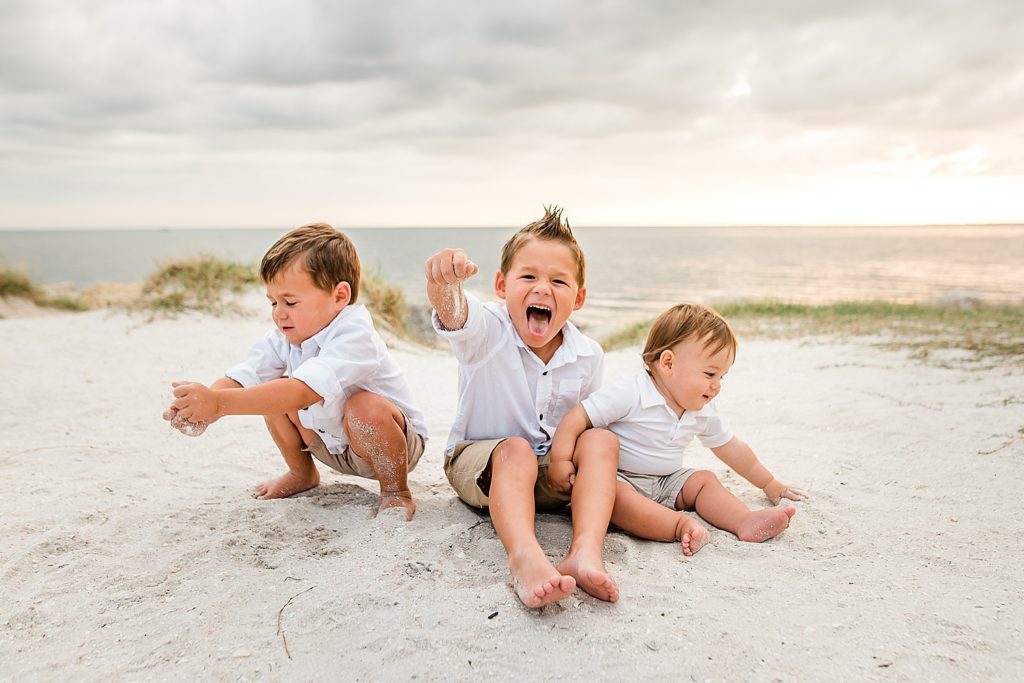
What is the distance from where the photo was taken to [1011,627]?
2.15 metres

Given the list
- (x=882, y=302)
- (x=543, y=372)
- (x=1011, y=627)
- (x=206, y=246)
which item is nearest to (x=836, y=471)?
(x=1011, y=627)

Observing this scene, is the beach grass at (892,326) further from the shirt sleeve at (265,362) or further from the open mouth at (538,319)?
the shirt sleeve at (265,362)

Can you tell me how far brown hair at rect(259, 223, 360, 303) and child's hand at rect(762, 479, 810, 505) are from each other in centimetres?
205

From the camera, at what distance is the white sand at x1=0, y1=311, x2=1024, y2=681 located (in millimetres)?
1942

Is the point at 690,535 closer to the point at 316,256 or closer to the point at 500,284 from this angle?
the point at 500,284

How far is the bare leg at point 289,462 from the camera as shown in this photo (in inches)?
122

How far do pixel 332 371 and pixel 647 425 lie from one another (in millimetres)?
1298

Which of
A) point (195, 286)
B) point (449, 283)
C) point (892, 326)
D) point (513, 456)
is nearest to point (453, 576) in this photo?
point (513, 456)

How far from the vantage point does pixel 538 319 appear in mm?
2842

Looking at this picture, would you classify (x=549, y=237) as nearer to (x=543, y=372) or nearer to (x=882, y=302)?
(x=543, y=372)

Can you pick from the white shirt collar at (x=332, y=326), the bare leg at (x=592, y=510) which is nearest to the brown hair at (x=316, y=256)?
the white shirt collar at (x=332, y=326)

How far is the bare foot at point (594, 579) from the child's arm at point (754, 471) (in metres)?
1.24

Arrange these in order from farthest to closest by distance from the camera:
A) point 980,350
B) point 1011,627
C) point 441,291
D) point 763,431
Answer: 1. point 980,350
2. point 763,431
3. point 441,291
4. point 1011,627

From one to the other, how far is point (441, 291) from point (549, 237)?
0.57 meters
